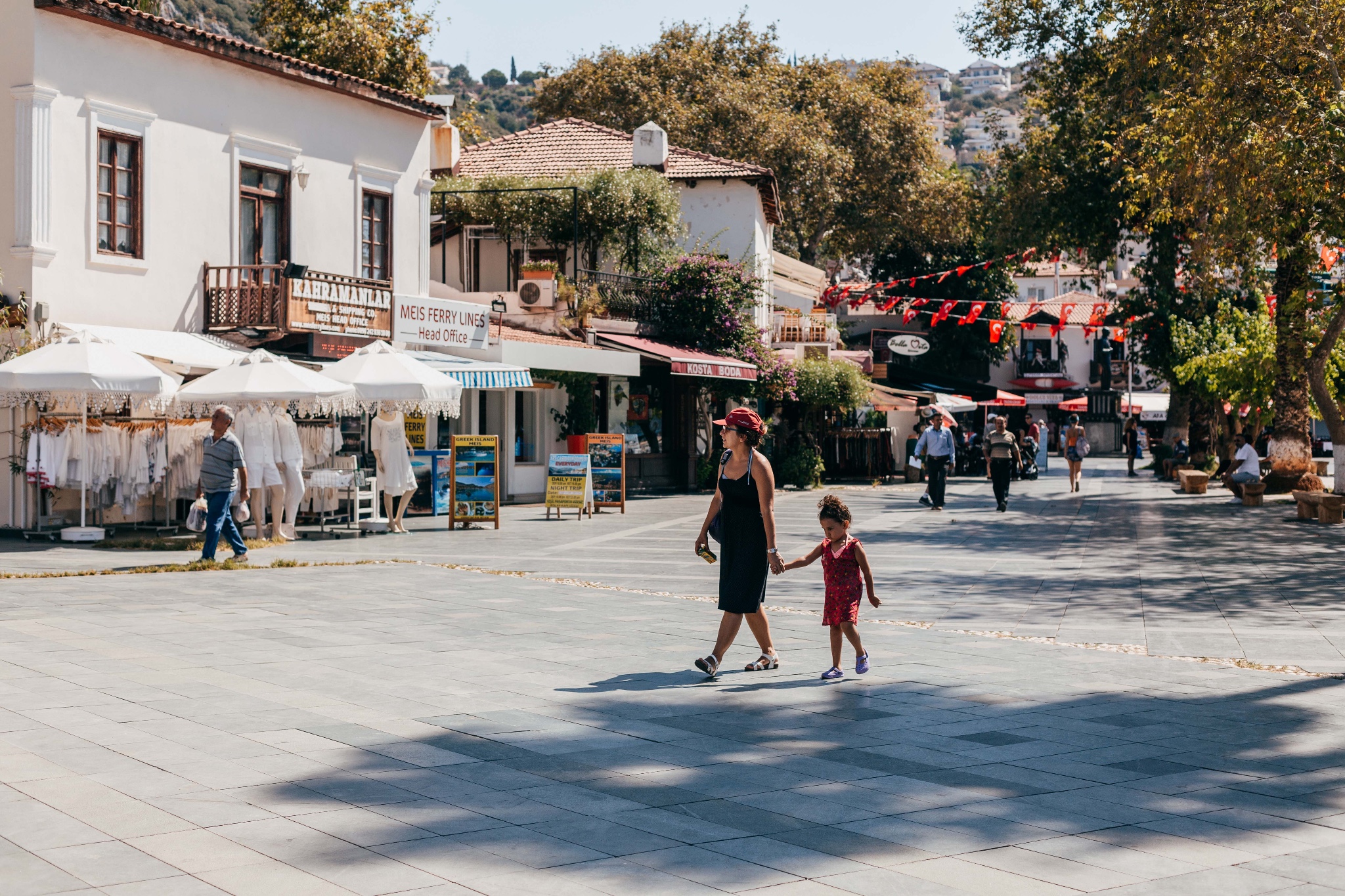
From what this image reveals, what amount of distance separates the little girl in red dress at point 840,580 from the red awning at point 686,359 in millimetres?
20765

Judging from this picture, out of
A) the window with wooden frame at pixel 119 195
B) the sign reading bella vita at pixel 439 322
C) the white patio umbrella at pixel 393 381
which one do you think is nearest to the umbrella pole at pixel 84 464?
the window with wooden frame at pixel 119 195

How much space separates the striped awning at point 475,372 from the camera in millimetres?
22609

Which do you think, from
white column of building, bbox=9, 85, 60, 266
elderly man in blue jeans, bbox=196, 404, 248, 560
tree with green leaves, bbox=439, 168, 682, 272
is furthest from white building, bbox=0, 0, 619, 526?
tree with green leaves, bbox=439, 168, 682, 272

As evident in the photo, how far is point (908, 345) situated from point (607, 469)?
27.7 m

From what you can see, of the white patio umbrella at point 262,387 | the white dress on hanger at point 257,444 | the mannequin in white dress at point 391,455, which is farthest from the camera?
the mannequin in white dress at point 391,455

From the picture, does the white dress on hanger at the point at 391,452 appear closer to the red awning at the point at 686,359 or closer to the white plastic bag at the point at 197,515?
the white plastic bag at the point at 197,515

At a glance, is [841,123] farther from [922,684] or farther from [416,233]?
[922,684]

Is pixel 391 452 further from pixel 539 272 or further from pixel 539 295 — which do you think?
pixel 539 272

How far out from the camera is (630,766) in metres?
6.17

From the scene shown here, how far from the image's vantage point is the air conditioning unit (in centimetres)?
2905

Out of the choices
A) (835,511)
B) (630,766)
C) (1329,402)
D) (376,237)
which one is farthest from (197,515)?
(1329,402)

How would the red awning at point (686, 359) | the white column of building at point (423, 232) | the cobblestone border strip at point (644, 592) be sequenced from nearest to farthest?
the cobblestone border strip at point (644, 592) → the white column of building at point (423, 232) → the red awning at point (686, 359)

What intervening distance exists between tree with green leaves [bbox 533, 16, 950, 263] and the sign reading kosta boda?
11.8 ft

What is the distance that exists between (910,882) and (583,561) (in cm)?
1150
